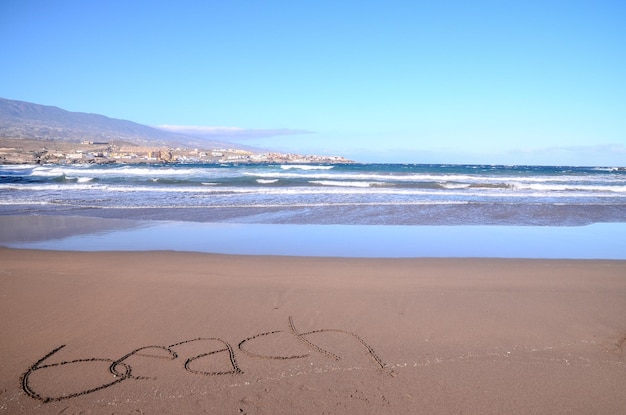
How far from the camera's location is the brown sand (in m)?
3.03

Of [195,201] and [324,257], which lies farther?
[195,201]

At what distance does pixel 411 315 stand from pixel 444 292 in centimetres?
107

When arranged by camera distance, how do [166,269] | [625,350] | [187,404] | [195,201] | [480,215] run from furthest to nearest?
[195,201] < [480,215] < [166,269] < [625,350] < [187,404]

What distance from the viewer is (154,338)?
13.0ft

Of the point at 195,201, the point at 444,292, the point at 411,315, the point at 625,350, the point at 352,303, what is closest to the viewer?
the point at 625,350

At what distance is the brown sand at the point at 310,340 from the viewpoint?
303 centimetres

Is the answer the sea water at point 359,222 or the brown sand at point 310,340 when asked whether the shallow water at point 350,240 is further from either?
the brown sand at point 310,340

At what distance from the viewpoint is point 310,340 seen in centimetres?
394

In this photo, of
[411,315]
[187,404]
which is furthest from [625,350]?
[187,404]

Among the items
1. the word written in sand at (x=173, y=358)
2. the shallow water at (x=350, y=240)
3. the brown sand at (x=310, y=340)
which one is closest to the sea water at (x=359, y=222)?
the shallow water at (x=350, y=240)

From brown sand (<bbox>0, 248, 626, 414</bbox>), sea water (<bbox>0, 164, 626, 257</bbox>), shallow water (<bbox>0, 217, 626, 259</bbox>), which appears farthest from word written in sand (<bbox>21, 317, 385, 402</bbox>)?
sea water (<bbox>0, 164, 626, 257</bbox>)

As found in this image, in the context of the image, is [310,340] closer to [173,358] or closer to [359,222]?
[173,358]

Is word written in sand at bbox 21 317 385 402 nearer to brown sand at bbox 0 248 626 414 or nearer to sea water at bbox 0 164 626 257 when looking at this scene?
brown sand at bbox 0 248 626 414

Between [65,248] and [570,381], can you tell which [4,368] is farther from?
[65,248]
